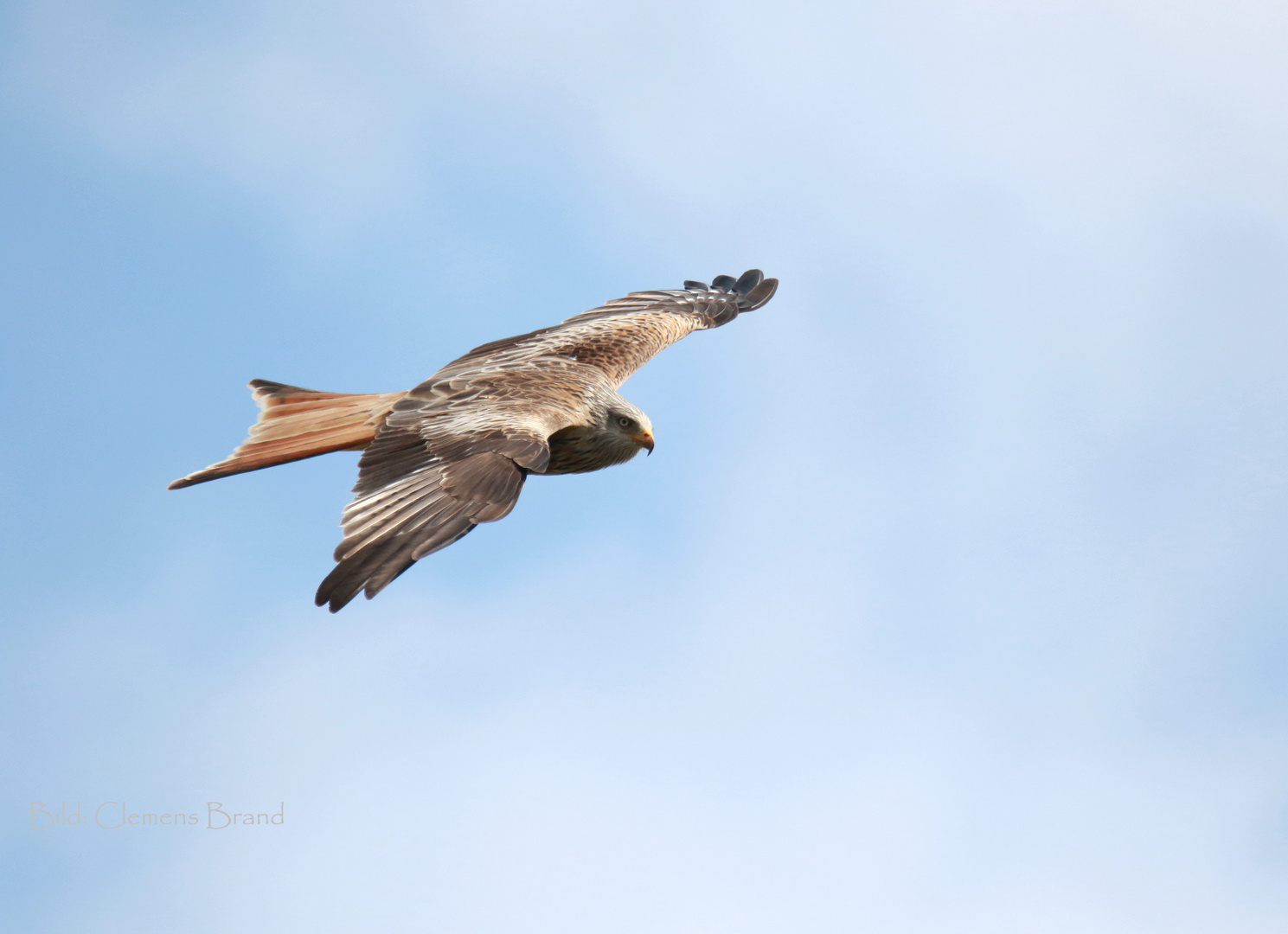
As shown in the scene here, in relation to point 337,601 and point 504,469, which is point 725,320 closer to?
point 504,469

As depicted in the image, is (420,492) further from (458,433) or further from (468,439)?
(458,433)

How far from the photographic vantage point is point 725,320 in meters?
12.6

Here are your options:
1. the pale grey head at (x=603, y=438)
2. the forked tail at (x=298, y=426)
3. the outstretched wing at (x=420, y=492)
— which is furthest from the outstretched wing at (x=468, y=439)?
the forked tail at (x=298, y=426)

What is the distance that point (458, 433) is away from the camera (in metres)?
7.36

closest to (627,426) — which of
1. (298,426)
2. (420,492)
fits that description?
(420,492)

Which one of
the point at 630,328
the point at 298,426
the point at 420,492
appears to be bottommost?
the point at 420,492

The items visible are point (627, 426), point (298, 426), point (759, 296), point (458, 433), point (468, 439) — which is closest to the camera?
point (468, 439)

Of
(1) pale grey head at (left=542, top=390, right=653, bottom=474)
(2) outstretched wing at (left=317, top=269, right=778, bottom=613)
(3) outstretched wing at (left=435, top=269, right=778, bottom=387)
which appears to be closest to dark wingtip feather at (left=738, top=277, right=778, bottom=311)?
(3) outstretched wing at (left=435, top=269, right=778, bottom=387)

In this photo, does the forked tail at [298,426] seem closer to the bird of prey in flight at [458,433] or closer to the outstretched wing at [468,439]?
the bird of prey in flight at [458,433]

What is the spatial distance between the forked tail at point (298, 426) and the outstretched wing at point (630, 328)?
2.65 ft

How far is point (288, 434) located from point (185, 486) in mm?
983

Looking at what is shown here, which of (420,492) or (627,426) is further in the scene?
(627,426)

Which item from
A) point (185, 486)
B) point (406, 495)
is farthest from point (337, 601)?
point (185, 486)

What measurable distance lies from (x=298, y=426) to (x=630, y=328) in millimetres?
3546
